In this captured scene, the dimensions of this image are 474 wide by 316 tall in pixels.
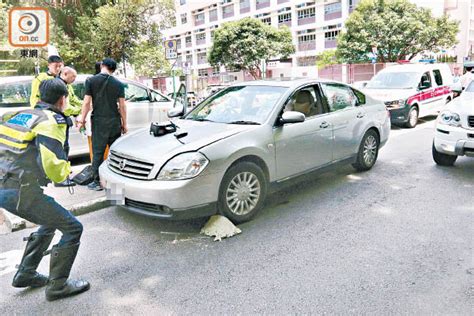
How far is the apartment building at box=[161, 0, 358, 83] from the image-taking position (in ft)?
155

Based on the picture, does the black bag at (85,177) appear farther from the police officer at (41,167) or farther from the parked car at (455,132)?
the parked car at (455,132)

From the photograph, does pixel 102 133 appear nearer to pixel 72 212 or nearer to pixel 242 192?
pixel 72 212

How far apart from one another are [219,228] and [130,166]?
1124 mm

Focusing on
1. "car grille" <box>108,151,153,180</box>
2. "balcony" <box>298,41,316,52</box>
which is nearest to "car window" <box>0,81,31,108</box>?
"car grille" <box>108,151,153,180</box>

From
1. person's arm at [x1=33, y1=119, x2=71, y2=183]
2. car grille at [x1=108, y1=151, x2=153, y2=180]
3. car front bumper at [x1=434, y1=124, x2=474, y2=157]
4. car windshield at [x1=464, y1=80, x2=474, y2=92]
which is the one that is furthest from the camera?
car windshield at [x1=464, y1=80, x2=474, y2=92]

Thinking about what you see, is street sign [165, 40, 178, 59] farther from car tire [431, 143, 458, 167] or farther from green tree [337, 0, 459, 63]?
green tree [337, 0, 459, 63]

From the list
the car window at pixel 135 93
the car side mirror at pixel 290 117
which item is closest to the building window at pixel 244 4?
the car window at pixel 135 93

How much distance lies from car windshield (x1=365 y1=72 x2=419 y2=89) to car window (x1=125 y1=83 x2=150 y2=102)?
22.7 ft

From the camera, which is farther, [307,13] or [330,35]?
[307,13]

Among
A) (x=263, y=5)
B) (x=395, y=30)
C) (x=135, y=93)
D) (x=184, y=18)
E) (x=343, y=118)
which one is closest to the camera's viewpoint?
(x=343, y=118)

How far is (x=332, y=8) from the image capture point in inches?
1880

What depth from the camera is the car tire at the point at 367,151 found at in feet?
21.2

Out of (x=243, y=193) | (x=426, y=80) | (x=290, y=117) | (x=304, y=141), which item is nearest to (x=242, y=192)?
(x=243, y=193)

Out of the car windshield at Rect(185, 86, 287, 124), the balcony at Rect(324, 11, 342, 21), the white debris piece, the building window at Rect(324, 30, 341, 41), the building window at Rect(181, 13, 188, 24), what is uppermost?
the building window at Rect(181, 13, 188, 24)
